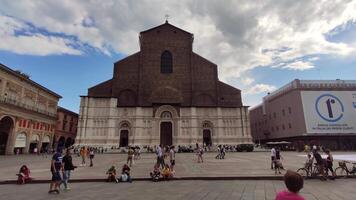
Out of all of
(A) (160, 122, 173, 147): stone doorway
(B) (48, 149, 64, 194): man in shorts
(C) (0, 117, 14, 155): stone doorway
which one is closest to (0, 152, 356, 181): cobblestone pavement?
(B) (48, 149, 64, 194): man in shorts

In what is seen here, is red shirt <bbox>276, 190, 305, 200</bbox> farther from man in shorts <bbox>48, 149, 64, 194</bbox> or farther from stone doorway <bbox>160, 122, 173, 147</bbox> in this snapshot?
stone doorway <bbox>160, 122, 173, 147</bbox>

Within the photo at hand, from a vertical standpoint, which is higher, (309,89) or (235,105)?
(309,89)

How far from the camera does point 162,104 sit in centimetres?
4191

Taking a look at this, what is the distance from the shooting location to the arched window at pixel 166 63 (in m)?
44.9

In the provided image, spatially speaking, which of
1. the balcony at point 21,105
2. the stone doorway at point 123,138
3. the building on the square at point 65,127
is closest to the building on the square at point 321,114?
the stone doorway at point 123,138

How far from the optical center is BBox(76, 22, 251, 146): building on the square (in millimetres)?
40906

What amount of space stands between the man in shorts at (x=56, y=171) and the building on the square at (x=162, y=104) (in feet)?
105

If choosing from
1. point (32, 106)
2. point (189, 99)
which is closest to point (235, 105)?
point (189, 99)

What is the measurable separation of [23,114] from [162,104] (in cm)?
2164

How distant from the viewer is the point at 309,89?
1780 inches

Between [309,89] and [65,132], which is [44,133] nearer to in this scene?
[65,132]

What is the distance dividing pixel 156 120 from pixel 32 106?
66.9ft

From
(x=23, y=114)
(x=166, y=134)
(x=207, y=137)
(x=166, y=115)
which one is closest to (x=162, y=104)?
(x=166, y=115)

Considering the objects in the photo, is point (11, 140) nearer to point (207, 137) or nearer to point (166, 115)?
point (166, 115)
